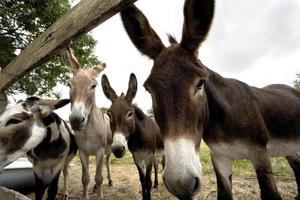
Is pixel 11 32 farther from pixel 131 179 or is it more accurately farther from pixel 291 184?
pixel 291 184

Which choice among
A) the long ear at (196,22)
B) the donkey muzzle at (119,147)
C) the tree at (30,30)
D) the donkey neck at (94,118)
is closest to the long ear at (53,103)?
the donkey muzzle at (119,147)

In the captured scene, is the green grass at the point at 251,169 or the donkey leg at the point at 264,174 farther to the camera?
the green grass at the point at 251,169

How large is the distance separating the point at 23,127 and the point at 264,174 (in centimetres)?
236

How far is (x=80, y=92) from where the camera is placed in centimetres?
464

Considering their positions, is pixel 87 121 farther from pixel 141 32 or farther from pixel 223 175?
pixel 141 32

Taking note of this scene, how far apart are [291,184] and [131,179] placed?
3603mm

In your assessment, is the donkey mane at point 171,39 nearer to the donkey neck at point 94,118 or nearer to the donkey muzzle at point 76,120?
the donkey muzzle at point 76,120

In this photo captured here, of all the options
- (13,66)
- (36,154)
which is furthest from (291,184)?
(13,66)

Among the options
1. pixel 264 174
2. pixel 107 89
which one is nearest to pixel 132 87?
pixel 107 89

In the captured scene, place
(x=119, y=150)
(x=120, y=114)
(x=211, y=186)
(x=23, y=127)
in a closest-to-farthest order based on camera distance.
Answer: (x=23, y=127)
(x=119, y=150)
(x=120, y=114)
(x=211, y=186)

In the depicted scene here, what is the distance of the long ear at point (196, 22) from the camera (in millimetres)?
2141

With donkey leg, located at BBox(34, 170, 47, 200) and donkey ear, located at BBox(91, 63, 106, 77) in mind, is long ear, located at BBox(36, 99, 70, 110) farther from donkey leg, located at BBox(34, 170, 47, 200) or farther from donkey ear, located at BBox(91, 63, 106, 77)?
donkey ear, located at BBox(91, 63, 106, 77)

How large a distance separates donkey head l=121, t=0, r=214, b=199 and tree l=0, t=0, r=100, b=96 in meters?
5.65

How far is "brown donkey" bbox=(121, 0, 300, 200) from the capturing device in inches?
69.4
